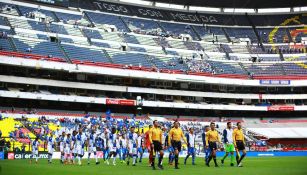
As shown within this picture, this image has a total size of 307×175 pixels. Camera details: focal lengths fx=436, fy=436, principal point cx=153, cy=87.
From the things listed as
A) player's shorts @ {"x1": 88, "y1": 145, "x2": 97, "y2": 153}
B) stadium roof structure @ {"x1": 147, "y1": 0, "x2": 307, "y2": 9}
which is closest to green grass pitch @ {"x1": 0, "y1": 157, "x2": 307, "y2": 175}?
player's shorts @ {"x1": 88, "y1": 145, "x2": 97, "y2": 153}

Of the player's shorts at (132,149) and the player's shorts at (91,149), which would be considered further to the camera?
the player's shorts at (91,149)

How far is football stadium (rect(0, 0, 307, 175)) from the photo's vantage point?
195ft

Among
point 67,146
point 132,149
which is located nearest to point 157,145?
point 132,149

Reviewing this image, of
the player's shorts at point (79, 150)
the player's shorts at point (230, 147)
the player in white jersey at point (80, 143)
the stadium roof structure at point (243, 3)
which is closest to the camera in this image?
the player's shorts at point (230, 147)

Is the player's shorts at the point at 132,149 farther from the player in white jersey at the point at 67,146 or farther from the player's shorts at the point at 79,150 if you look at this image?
the player in white jersey at the point at 67,146

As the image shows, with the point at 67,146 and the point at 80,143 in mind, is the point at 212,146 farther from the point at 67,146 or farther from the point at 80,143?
the point at 67,146

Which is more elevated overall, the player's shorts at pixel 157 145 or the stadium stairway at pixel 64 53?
the stadium stairway at pixel 64 53

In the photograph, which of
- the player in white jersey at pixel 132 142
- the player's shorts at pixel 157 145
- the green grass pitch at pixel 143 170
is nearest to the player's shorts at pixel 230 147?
the green grass pitch at pixel 143 170

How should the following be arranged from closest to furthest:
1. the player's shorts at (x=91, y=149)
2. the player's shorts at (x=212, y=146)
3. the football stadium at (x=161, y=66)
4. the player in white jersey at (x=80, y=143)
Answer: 1. the player's shorts at (x=212, y=146)
2. the player in white jersey at (x=80, y=143)
3. the player's shorts at (x=91, y=149)
4. the football stadium at (x=161, y=66)

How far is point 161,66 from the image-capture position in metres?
71.6

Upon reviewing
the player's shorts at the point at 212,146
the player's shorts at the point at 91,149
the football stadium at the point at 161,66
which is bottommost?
the player's shorts at the point at 91,149

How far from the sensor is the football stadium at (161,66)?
2343 inches

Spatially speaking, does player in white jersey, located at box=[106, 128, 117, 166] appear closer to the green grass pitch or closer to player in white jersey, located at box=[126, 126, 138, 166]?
player in white jersey, located at box=[126, 126, 138, 166]

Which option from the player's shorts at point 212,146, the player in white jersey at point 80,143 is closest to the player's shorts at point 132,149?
the player in white jersey at point 80,143
